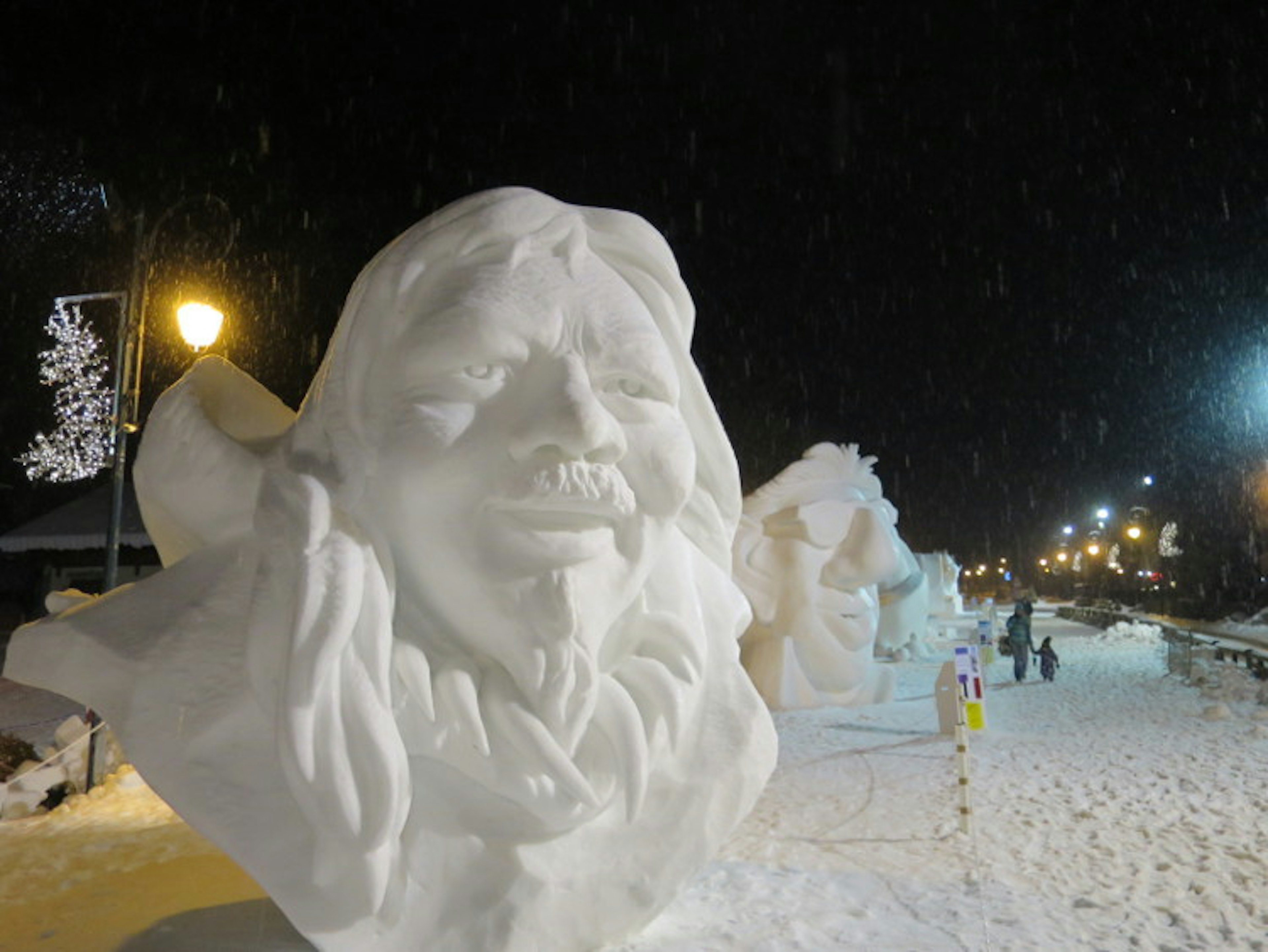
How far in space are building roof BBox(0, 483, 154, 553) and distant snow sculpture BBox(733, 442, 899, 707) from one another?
868 cm

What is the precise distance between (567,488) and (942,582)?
85.2 ft

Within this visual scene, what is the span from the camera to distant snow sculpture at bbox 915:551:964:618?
955 inches

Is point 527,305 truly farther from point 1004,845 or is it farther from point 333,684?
point 1004,845

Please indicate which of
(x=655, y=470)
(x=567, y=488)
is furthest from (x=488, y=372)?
(x=655, y=470)

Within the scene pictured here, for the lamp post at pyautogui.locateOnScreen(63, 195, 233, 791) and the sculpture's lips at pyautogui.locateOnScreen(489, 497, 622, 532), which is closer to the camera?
the sculpture's lips at pyautogui.locateOnScreen(489, 497, 622, 532)

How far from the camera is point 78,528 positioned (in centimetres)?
1348

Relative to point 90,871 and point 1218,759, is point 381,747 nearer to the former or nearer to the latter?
point 90,871

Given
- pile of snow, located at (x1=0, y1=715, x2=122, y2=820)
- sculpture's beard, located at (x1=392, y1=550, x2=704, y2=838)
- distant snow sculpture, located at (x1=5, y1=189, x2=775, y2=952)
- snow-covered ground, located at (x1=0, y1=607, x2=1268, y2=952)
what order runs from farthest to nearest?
pile of snow, located at (x1=0, y1=715, x2=122, y2=820), snow-covered ground, located at (x1=0, y1=607, x2=1268, y2=952), sculpture's beard, located at (x1=392, y1=550, x2=704, y2=838), distant snow sculpture, located at (x1=5, y1=189, x2=775, y2=952)

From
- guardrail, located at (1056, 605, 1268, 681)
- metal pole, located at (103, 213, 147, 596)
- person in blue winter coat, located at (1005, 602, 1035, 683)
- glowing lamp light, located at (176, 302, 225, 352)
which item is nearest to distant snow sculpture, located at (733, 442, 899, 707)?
person in blue winter coat, located at (1005, 602, 1035, 683)

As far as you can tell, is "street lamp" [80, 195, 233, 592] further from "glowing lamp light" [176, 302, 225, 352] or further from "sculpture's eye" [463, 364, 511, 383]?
"sculpture's eye" [463, 364, 511, 383]

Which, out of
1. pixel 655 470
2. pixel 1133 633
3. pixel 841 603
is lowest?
pixel 1133 633

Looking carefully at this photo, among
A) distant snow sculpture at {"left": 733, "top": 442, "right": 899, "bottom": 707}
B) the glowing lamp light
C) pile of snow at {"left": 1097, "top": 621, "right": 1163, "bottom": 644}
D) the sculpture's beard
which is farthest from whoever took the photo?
pile of snow at {"left": 1097, "top": 621, "right": 1163, "bottom": 644}

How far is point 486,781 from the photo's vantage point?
3.24 metres

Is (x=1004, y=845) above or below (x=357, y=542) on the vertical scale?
below
